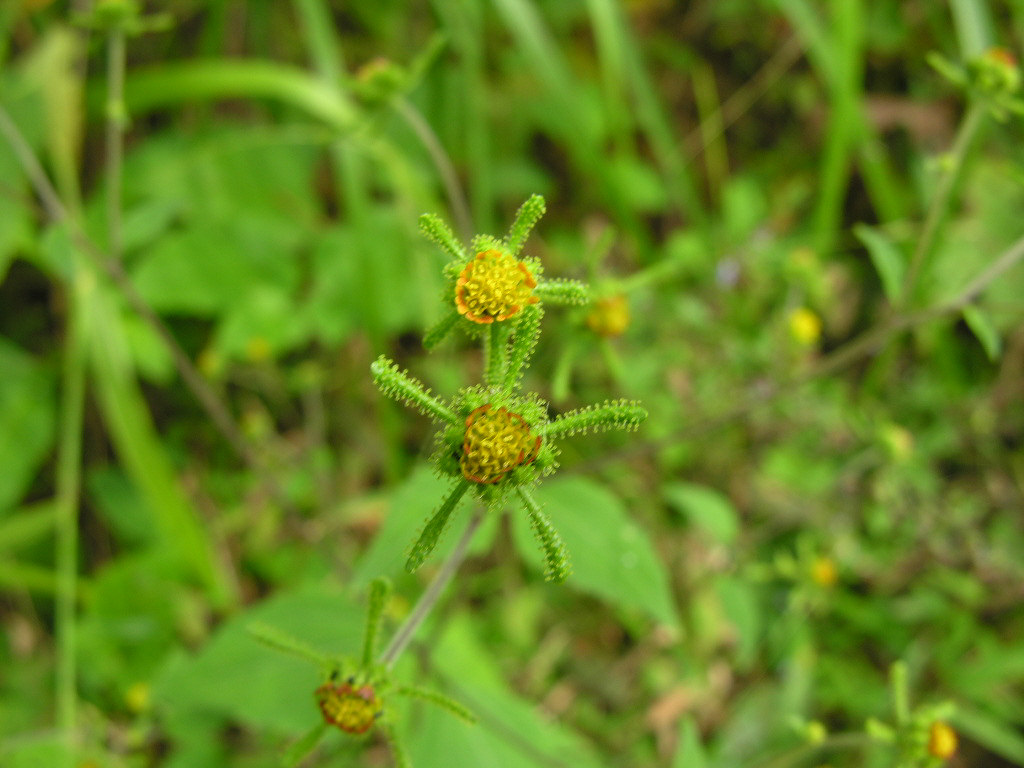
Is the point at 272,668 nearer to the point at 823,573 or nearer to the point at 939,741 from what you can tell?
the point at 939,741

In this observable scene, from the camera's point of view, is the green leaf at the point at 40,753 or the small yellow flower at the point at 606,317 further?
the green leaf at the point at 40,753

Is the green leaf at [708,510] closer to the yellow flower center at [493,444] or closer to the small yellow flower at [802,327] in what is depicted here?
the small yellow flower at [802,327]

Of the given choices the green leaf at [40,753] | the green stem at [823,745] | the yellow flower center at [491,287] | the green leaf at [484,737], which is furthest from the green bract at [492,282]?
the green leaf at [40,753]

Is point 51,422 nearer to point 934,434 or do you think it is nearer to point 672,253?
point 672,253

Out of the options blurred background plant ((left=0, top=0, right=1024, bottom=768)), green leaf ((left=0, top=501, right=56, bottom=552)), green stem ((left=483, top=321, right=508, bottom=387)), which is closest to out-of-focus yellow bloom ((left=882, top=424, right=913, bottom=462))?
blurred background plant ((left=0, top=0, right=1024, bottom=768))

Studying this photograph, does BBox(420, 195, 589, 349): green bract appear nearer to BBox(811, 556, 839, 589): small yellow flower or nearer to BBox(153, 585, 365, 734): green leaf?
BBox(153, 585, 365, 734): green leaf
